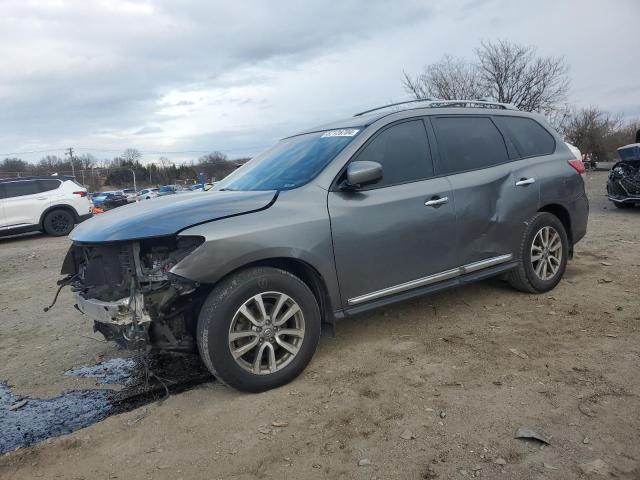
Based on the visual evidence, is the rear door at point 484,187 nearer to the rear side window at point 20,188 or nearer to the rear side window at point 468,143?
the rear side window at point 468,143

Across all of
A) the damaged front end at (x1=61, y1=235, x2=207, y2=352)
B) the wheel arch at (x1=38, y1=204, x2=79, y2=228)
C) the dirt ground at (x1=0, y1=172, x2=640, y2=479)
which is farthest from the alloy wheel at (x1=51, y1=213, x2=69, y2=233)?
the damaged front end at (x1=61, y1=235, x2=207, y2=352)

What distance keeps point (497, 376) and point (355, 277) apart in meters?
1.14

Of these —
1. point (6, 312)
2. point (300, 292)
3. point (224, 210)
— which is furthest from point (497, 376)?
point (6, 312)

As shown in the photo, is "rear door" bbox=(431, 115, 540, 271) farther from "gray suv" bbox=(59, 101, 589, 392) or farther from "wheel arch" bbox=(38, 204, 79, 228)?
"wheel arch" bbox=(38, 204, 79, 228)

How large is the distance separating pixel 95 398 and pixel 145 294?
1.01m

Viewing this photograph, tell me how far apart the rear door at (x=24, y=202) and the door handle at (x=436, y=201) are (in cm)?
1240

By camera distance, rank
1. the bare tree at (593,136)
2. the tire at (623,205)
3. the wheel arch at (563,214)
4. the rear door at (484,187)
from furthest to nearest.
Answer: the bare tree at (593,136) < the tire at (623,205) < the wheel arch at (563,214) < the rear door at (484,187)

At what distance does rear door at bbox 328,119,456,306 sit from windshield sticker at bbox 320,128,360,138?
163mm

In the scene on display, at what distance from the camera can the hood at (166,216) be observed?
3.02 metres

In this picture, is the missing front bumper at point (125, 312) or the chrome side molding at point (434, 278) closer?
the missing front bumper at point (125, 312)

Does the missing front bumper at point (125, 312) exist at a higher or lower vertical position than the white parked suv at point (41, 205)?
lower

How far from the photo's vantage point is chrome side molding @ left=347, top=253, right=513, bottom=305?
11.8 feet

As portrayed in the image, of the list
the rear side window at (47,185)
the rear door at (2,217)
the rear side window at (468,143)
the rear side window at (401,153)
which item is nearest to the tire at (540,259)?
the rear side window at (468,143)

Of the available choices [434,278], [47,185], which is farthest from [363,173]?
[47,185]
